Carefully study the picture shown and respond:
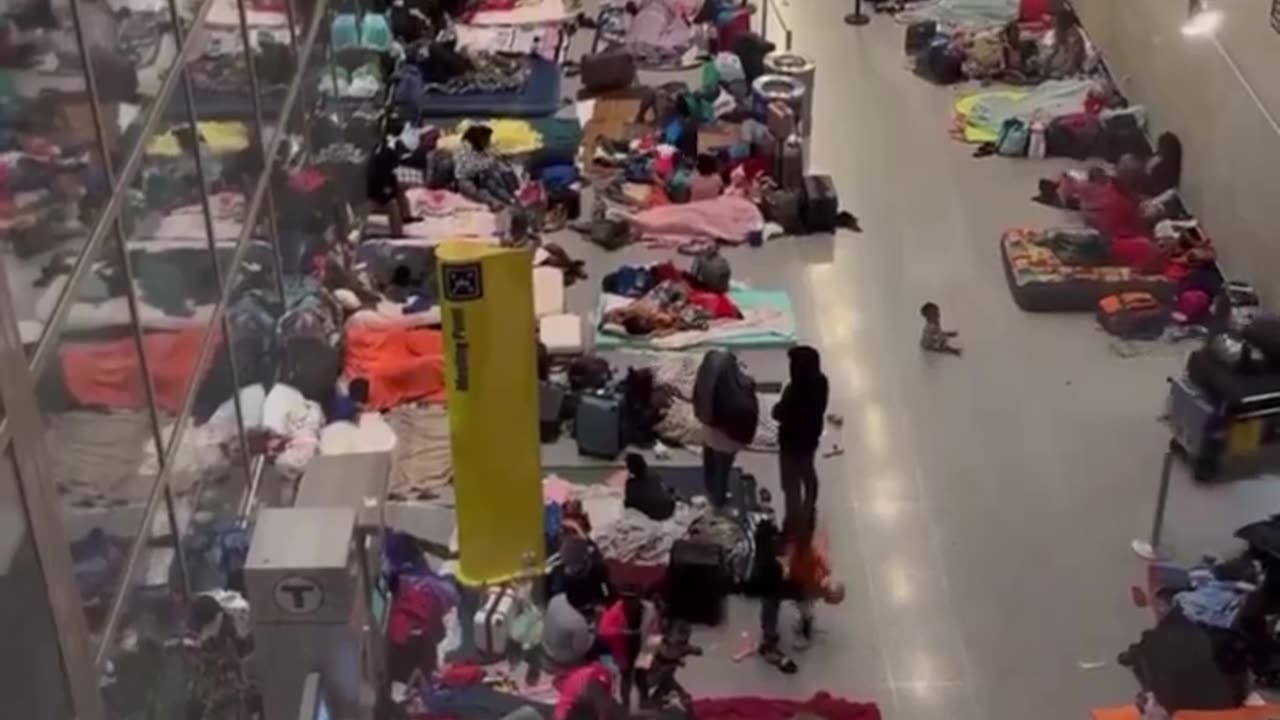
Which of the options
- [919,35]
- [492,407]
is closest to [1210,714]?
[492,407]

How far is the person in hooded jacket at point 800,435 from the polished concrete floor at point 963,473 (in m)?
0.52

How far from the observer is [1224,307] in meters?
12.9

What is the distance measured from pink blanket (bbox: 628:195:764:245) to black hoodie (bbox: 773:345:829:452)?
14.2ft

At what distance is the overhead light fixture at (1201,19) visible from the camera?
555 inches

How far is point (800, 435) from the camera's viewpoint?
10.2 m

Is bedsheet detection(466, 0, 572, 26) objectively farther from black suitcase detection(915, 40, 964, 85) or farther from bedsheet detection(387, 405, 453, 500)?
bedsheet detection(387, 405, 453, 500)

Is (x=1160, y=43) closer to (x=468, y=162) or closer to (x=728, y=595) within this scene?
(x=468, y=162)

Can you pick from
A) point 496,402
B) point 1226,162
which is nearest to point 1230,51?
point 1226,162

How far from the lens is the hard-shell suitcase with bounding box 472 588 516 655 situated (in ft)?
32.4

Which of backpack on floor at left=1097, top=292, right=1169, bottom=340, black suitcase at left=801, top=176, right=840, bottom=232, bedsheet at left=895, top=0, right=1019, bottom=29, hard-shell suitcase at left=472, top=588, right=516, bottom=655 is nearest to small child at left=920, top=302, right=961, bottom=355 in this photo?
backpack on floor at left=1097, top=292, right=1169, bottom=340

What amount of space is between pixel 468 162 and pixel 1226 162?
594cm

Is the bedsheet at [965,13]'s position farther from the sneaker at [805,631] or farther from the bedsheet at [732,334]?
the sneaker at [805,631]

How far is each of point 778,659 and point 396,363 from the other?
3.89 meters

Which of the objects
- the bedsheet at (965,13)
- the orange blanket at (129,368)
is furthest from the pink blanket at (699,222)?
the orange blanket at (129,368)
